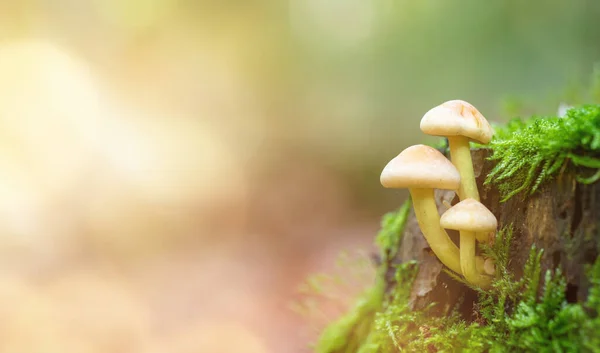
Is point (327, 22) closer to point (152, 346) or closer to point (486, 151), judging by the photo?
point (152, 346)

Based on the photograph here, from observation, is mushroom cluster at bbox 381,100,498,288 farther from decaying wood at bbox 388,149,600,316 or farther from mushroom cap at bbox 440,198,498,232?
decaying wood at bbox 388,149,600,316

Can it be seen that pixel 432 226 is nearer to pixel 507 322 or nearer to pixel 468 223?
pixel 468 223

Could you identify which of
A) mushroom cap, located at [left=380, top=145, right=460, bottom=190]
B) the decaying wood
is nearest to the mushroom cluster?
mushroom cap, located at [left=380, top=145, right=460, bottom=190]

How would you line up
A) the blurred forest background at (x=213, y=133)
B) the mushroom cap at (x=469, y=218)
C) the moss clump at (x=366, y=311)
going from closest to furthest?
the mushroom cap at (x=469, y=218) < the moss clump at (x=366, y=311) < the blurred forest background at (x=213, y=133)

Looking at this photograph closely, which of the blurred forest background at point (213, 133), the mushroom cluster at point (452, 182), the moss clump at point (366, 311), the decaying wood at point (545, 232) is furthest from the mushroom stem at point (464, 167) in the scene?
the blurred forest background at point (213, 133)

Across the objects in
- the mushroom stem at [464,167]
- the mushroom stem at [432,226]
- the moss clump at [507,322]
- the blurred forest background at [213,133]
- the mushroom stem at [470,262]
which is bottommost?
the moss clump at [507,322]

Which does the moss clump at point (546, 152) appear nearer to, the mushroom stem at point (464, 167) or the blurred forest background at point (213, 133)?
the mushroom stem at point (464, 167)

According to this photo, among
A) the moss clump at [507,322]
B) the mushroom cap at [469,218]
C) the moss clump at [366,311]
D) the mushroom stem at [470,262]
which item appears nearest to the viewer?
the moss clump at [507,322]

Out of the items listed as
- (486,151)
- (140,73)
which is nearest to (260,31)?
(140,73)
